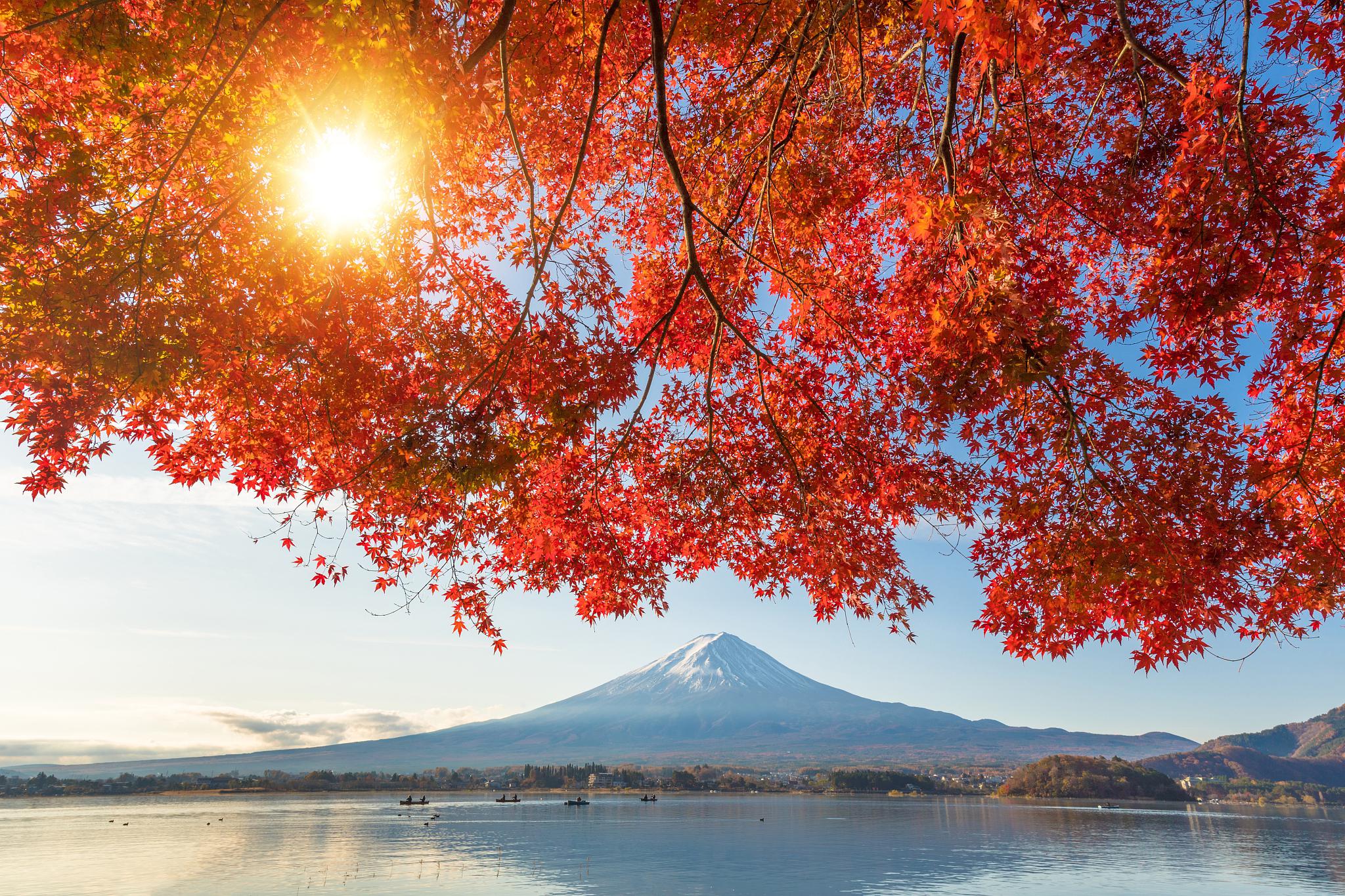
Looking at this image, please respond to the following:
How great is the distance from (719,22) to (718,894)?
119 feet

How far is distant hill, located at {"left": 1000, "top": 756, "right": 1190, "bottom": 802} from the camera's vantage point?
157000 millimetres

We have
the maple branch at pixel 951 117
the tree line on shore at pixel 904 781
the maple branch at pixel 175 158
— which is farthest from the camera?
the tree line on shore at pixel 904 781

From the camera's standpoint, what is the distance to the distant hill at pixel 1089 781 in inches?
6181

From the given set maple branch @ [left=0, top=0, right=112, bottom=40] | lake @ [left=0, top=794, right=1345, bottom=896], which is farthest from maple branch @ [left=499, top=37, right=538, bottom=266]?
lake @ [left=0, top=794, right=1345, bottom=896]

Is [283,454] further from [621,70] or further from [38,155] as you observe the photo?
[621,70]

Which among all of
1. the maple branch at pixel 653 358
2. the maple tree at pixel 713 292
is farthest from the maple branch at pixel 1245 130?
the maple branch at pixel 653 358

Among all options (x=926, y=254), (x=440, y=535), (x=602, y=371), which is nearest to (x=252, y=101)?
(x=602, y=371)

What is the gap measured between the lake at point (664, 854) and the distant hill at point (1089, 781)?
4948cm

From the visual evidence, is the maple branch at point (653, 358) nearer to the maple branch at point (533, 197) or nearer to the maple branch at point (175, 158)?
the maple branch at point (533, 197)

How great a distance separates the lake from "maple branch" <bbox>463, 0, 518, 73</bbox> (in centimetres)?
3739

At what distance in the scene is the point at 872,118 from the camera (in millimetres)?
8953

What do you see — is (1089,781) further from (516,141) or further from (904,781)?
(516,141)

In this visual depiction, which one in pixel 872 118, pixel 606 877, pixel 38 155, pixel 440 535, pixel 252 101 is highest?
pixel 872 118

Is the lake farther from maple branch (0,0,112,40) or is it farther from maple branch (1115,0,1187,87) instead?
maple branch (0,0,112,40)
